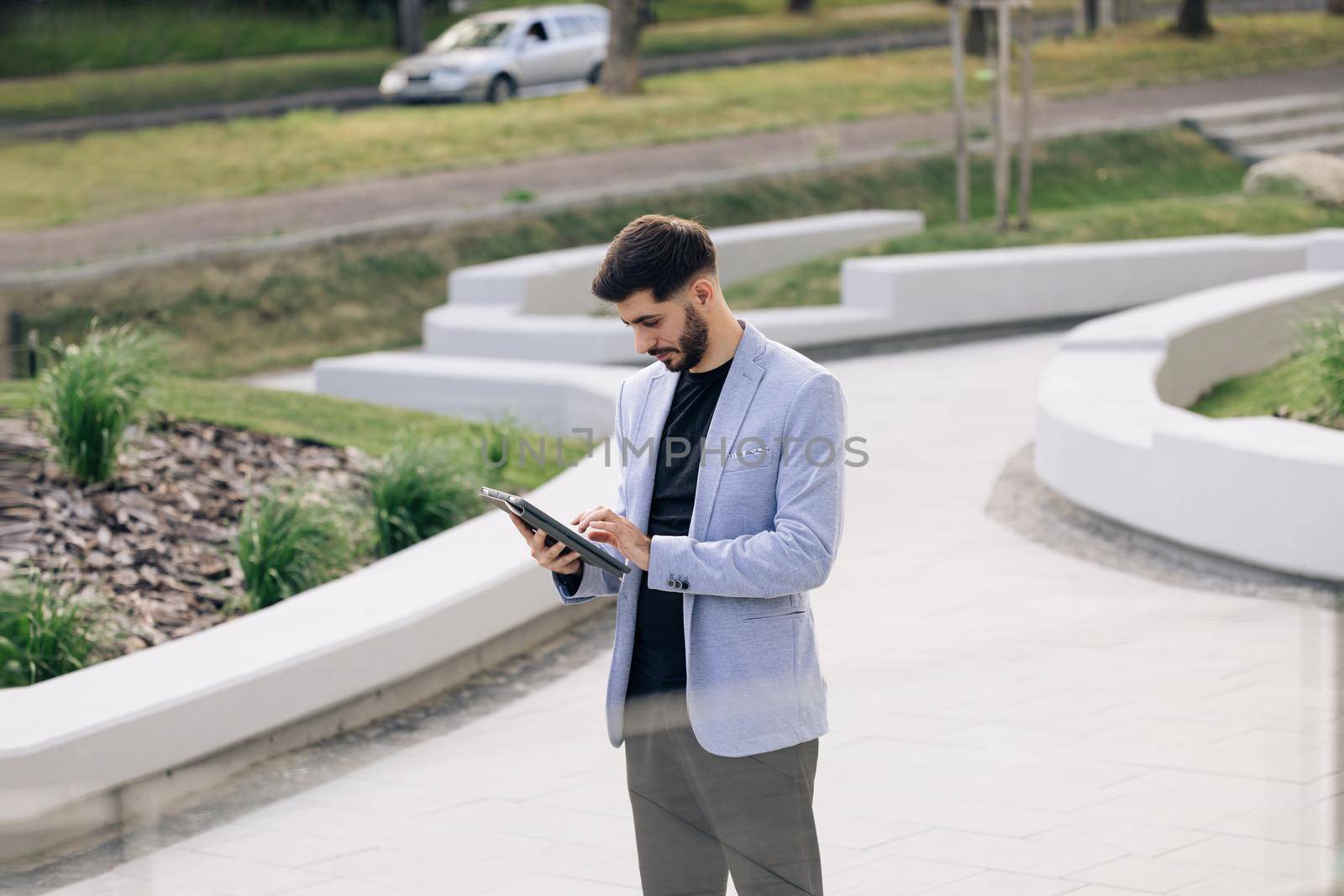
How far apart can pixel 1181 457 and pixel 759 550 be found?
197 inches

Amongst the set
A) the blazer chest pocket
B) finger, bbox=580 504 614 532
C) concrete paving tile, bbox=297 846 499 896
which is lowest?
concrete paving tile, bbox=297 846 499 896

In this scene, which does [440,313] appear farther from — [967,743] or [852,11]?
[852,11]

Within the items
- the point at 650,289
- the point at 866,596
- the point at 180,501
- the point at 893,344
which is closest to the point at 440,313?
the point at 893,344

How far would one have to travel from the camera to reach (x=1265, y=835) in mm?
4594

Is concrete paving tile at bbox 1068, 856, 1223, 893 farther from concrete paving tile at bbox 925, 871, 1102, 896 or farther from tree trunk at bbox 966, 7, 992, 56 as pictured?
tree trunk at bbox 966, 7, 992, 56

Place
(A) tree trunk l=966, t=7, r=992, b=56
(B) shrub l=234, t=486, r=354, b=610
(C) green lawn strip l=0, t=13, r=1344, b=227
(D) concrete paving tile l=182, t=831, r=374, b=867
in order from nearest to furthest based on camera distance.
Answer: (D) concrete paving tile l=182, t=831, r=374, b=867, (B) shrub l=234, t=486, r=354, b=610, (C) green lawn strip l=0, t=13, r=1344, b=227, (A) tree trunk l=966, t=7, r=992, b=56

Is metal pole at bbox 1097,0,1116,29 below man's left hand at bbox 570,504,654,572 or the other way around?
the other way around

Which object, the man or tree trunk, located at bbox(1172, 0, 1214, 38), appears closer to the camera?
the man

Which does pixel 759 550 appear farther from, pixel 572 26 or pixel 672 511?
pixel 572 26

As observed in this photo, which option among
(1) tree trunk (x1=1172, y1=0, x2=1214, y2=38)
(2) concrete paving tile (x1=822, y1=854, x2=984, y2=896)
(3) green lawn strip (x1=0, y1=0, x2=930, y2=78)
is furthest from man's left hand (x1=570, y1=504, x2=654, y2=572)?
(1) tree trunk (x1=1172, y1=0, x2=1214, y2=38)

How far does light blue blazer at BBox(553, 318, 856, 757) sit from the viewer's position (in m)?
3.11

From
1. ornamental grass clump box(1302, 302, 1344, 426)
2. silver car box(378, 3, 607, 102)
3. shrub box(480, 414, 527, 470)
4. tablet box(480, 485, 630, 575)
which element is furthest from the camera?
silver car box(378, 3, 607, 102)

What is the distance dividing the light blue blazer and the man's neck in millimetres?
28

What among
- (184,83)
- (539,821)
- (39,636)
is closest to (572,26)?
(184,83)
